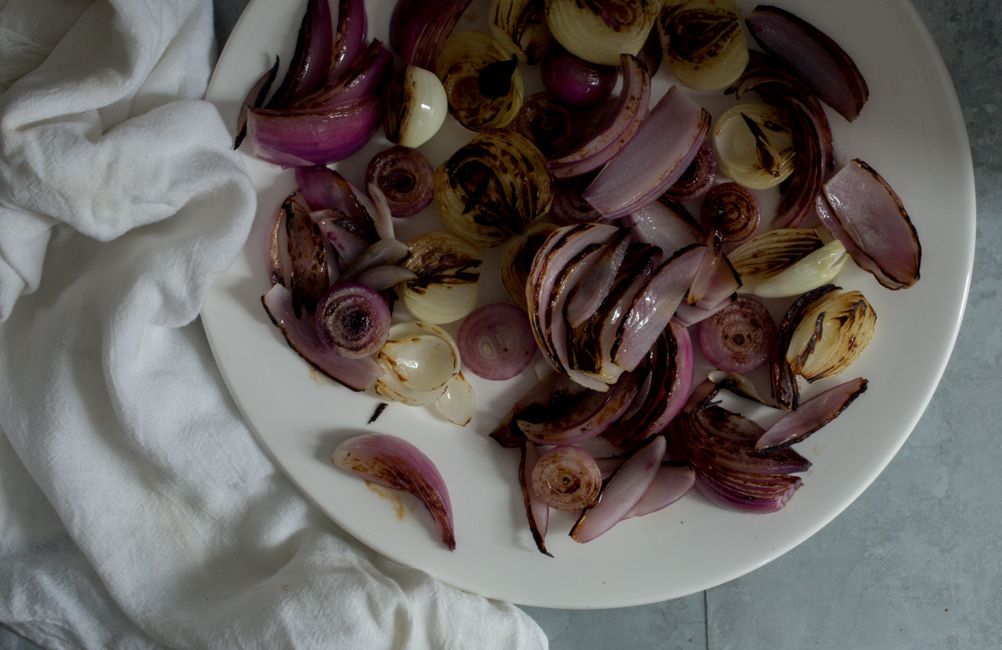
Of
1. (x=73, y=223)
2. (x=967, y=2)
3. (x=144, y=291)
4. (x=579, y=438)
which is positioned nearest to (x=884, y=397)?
(x=579, y=438)

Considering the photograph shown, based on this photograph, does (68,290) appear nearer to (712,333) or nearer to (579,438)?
(579,438)

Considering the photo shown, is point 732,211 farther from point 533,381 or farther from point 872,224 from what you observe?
point 533,381

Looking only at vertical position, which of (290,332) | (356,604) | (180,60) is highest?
(180,60)

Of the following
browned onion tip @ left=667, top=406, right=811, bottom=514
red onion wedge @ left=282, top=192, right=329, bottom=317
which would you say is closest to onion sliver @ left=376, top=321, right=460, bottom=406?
red onion wedge @ left=282, top=192, right=329, bottom=317

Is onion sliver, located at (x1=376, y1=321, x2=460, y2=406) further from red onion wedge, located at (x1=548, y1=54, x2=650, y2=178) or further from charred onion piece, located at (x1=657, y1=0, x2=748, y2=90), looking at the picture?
charred onion piece, located at (x1=657, y1=0, x2=748, y2=90)

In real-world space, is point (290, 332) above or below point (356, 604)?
above

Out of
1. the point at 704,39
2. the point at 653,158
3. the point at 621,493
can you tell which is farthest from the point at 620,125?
the point at 621,493

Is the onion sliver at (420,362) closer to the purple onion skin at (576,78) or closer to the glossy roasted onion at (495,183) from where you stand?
the glossy roasted onion at (495,183)
